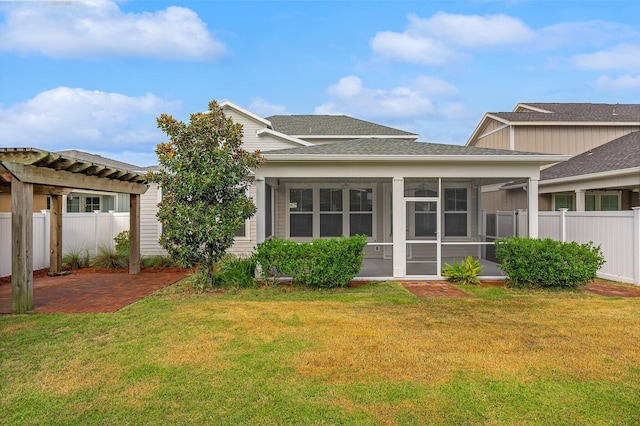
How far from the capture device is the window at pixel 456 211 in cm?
1238

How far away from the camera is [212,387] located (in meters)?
4.20

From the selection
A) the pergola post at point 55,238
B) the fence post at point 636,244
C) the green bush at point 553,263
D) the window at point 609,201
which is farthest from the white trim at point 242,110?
the window at point 609,201

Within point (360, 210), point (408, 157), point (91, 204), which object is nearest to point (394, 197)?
point (408, 157)

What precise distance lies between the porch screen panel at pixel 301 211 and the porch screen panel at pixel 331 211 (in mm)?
347

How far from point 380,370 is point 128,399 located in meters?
2.59

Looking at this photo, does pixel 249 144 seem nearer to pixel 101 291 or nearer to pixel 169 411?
pixel 101 291

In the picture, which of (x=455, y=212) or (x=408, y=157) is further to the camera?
(x=455, y=212)

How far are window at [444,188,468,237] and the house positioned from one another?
0.10ft

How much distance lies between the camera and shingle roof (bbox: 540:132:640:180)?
41.0 ft

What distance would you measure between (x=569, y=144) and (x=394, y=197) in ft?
41.1

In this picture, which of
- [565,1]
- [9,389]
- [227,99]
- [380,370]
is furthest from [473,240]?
[9,389]

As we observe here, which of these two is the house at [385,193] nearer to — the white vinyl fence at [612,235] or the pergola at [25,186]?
the white vinyl fence at [612,235]

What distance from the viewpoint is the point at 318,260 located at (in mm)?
9156

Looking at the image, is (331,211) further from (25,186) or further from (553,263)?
(25,186)
